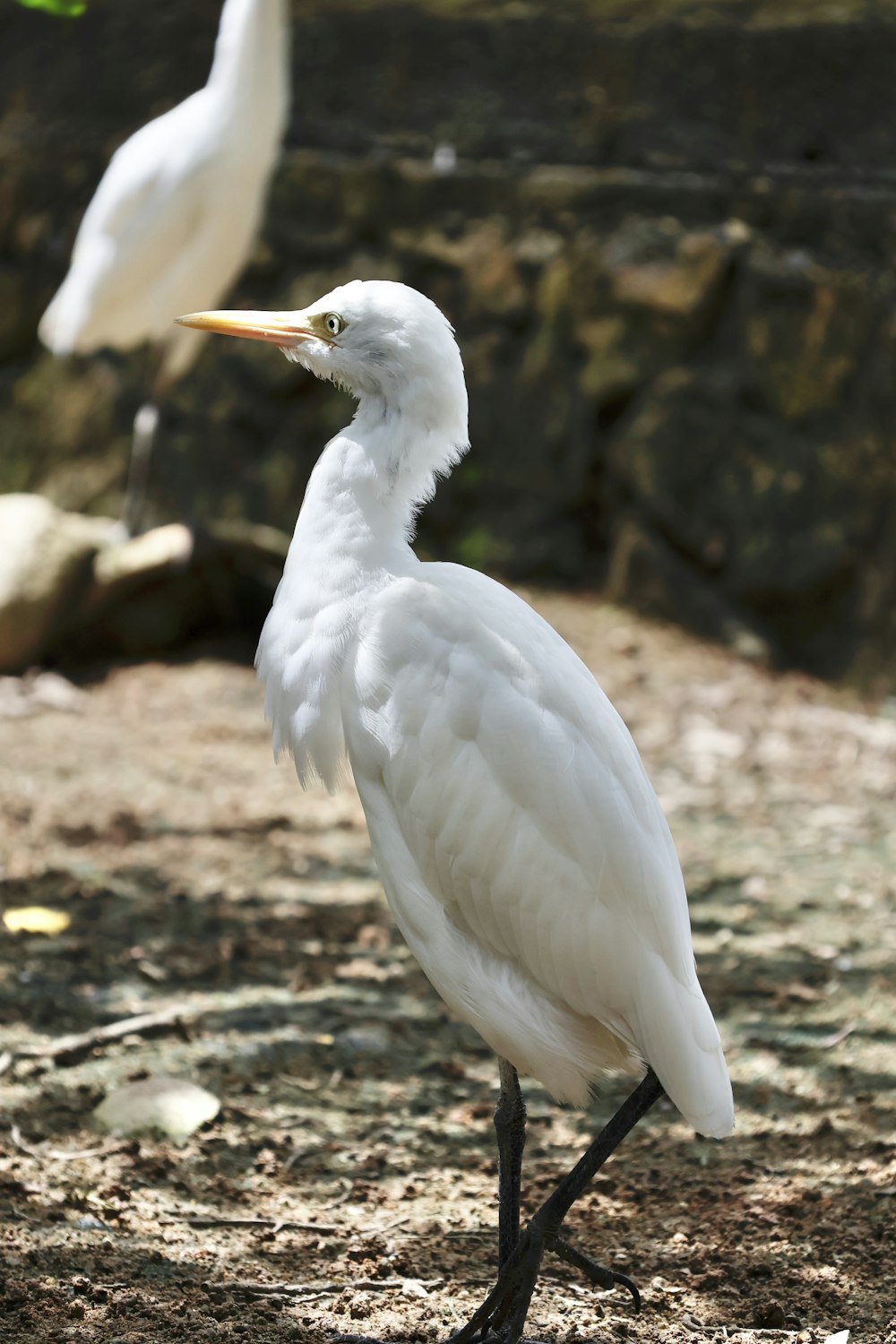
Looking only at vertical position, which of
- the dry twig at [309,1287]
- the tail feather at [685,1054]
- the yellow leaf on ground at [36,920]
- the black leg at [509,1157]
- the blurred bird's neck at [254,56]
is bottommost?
the yellow leaf on ground at [36,920]

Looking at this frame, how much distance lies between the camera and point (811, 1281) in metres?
2.35

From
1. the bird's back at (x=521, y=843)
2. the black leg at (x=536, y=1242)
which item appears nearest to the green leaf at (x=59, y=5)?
the bird's back at (x=521, y=843)

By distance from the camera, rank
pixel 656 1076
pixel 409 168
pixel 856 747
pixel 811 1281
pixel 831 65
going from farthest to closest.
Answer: pixel 409 168 → pixel 831 65 → pixel 856 747 → pixel 811 1281 → pixel 656 1076

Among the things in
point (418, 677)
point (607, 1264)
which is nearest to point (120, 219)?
point (418, 677)

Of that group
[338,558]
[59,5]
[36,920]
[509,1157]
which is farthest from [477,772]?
[36,920]

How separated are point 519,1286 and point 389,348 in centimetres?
143

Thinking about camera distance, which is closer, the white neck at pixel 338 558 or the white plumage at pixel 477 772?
the white plumage at pixel 477 772

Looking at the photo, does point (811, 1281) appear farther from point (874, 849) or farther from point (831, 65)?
point (831, 65)

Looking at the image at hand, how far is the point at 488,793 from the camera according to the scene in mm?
2162

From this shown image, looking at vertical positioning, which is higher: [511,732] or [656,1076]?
[511,732]

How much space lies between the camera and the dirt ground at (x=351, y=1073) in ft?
7.55

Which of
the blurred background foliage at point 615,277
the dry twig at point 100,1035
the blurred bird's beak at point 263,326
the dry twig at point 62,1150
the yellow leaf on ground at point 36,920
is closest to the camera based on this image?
the blurred bird's beak at point 263,326

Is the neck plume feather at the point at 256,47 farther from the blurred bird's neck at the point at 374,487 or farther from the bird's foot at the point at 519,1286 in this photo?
the bird's foot at the point at 519,1286

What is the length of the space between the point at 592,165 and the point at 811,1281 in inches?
197
